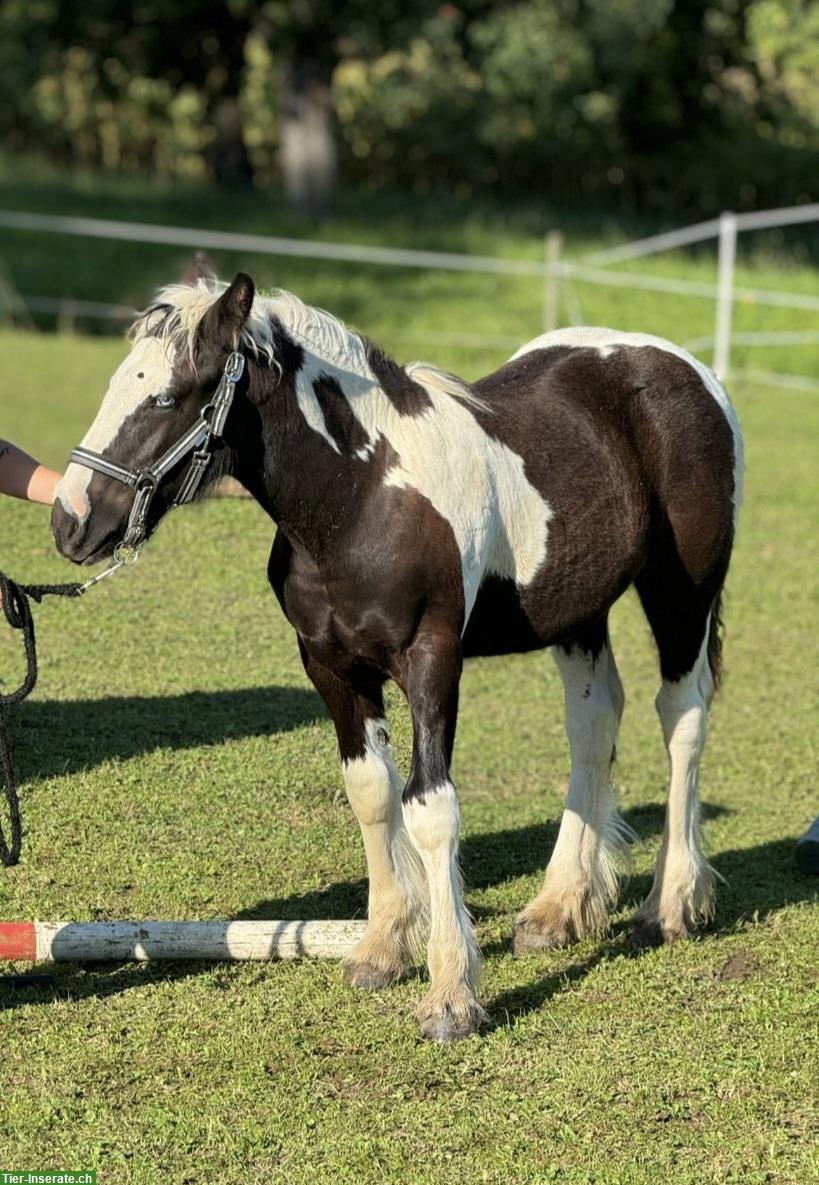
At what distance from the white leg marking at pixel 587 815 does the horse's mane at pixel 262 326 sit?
114cm

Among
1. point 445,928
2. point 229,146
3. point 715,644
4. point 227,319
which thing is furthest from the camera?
point 229,146

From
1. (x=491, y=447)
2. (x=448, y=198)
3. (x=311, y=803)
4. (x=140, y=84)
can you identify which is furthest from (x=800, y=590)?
(x=140, y=84)

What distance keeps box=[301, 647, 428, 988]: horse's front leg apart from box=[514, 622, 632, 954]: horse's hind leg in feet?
1.58

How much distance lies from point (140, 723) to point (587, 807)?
1.93m

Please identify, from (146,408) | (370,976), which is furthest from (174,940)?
(146,408)

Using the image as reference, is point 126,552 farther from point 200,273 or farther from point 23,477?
point 200,273

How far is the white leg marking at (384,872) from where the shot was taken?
14.9 ft

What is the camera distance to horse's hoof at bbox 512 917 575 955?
4.94 metres

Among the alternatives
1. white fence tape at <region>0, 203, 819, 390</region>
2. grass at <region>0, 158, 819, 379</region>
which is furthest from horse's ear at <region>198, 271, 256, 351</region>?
grass at <region>0, 158, 819, 379</region>

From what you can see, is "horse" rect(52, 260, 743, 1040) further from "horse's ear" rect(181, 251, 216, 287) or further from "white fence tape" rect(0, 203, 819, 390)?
"white fence tape" rect(0, 203, 819, 390)

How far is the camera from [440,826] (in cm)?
425

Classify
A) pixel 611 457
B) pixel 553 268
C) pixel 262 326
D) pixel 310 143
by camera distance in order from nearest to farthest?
pixel 262 326 < pixel 611 457 < pixel 553 268 < pixel 310 143

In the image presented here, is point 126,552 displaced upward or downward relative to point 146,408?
downward

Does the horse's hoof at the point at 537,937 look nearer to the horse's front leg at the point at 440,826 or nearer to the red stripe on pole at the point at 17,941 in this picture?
the horse's front leg at the point at 440,826
